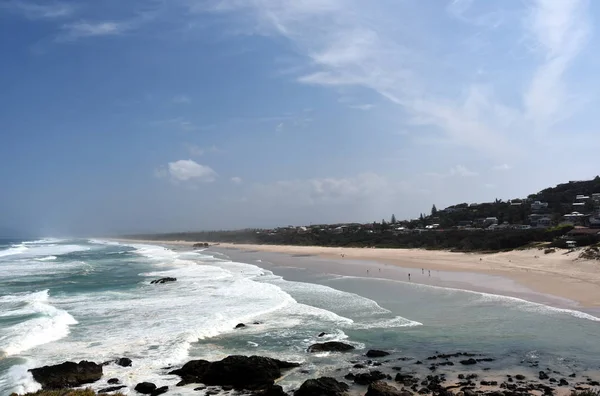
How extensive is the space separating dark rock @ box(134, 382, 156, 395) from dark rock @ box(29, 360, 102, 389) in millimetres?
1672

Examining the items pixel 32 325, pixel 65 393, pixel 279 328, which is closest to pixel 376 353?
pixel 279 328

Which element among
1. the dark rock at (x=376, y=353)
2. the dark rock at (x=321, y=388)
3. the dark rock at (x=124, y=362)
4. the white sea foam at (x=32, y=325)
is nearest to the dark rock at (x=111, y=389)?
the dark rock at (x=124, y=362)

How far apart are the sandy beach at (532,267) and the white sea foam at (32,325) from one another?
22.9 meters

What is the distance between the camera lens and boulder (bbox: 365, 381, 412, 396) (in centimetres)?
1084

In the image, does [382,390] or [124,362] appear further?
[124,362]

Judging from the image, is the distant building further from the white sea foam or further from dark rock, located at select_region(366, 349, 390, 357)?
the white sea foam

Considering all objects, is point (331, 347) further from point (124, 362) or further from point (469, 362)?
point (124, 362)

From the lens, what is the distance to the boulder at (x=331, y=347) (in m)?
15.3

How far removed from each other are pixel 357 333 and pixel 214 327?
603 cm

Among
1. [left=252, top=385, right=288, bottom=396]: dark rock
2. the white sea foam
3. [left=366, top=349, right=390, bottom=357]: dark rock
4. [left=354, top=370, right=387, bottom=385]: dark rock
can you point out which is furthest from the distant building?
[left=252, top=385, right=288, bottom=396]: dark rock

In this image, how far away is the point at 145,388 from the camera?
1206 centimetres

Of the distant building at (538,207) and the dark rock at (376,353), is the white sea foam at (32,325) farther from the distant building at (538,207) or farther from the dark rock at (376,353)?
the distant building at (538,207)

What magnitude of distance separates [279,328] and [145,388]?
7.71 m

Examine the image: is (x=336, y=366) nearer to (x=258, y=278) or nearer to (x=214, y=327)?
(x=214, y=327)
